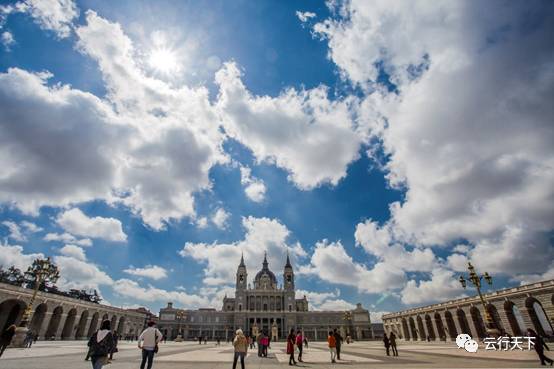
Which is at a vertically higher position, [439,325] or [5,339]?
[439,325]

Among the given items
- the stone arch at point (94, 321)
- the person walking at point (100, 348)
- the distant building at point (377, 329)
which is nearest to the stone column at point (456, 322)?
the distant building at point (377, 329)

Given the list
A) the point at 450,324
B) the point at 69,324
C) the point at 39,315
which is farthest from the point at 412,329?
the point at 39,315

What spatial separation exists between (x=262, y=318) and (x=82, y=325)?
1894 inches

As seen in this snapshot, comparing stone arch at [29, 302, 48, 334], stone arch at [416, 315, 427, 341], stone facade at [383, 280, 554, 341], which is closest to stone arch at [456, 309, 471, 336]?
stone facade at [383, 280, 554, 341]

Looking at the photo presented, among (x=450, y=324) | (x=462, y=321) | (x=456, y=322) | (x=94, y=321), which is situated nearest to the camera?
(x=462, y=321)

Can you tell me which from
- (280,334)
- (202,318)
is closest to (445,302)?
(280,334)

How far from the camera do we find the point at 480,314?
43.9 metres

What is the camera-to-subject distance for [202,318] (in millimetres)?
86875

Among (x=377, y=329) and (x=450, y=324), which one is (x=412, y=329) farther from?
(x=377, y=329)

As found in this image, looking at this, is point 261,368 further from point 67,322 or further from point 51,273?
point 67,322

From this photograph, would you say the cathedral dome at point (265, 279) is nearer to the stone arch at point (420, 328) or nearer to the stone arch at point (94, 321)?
the stone arch at point (420, 328)

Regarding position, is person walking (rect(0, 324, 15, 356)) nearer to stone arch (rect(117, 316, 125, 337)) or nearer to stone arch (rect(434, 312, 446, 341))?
stone arch (rect(434, 312, 446, 341))

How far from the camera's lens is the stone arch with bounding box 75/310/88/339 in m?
50.7

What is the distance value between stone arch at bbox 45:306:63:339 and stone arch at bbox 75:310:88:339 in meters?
5.53
